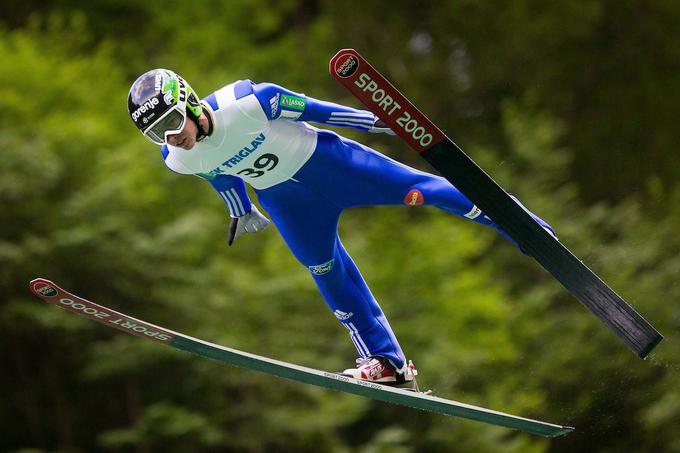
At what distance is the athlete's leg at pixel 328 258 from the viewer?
551cm

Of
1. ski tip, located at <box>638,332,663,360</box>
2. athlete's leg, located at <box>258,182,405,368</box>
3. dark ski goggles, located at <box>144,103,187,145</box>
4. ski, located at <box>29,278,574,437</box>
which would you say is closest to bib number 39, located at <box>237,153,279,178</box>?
athlete's leg, located at <box>258,182,405,368</box>

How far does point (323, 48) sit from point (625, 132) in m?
4.83

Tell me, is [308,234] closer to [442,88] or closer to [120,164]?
[120,164]

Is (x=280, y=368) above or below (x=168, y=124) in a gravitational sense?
below

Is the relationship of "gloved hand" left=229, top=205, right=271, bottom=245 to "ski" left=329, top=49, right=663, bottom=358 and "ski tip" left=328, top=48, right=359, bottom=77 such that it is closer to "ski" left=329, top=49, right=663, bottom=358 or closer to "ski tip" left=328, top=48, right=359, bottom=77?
"ski" left=329, top=49, right=663, bottom=358

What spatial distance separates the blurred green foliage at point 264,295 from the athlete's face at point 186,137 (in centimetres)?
494

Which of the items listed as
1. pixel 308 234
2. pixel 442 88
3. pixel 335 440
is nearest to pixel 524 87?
pixel 442 88

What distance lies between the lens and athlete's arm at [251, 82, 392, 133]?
5.23 m

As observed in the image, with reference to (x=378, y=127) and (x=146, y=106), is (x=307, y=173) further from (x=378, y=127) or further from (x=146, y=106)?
(x=146, y=106)

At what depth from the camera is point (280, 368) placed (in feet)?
18.7

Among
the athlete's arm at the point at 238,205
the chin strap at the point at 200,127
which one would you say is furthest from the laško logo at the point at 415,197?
the chin strap at the point at 200,127

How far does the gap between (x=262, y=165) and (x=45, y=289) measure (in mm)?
1397

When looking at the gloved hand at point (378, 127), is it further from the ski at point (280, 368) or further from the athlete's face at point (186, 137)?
the ski at point (280, 368)

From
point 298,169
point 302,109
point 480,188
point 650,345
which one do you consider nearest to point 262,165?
point 298,169
